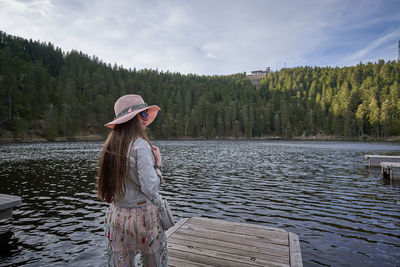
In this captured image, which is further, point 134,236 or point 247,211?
point 247,211

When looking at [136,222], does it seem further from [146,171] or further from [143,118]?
[143,118]

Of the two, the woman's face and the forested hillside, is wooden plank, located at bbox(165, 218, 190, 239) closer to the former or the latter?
the woman's face

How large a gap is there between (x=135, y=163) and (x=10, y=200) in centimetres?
721

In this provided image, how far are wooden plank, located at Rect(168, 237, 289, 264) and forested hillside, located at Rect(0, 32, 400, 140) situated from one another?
79825 mm

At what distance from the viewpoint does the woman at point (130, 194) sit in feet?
8.32

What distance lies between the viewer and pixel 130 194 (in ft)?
8.58

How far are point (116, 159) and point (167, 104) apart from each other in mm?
151192

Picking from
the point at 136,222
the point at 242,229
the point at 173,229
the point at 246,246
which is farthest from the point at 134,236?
the point at 242,229

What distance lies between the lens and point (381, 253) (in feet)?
21.6

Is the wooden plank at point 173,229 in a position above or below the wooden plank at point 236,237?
above

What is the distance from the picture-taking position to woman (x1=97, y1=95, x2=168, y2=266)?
2537 millimetres

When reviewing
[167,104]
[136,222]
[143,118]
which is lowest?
[136,222]

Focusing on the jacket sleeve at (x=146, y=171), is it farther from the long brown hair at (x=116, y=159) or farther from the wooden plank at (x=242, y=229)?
the wooden plank at (x=242, y=229)

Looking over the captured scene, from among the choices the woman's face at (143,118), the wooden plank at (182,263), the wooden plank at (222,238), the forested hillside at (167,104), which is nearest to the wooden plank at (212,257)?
the wooden plank at (182,263)
